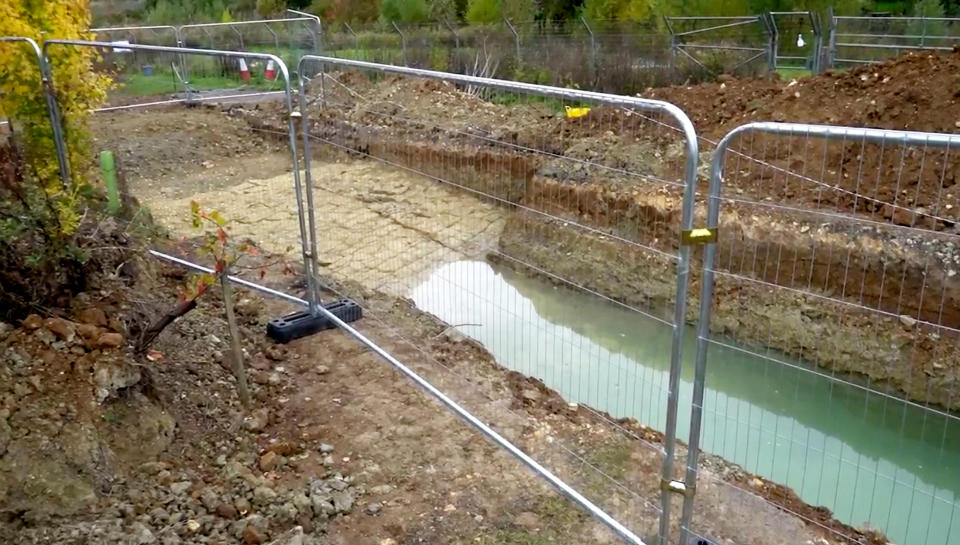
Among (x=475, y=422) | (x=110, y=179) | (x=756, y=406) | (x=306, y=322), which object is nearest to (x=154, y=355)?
(x=306, y=322)

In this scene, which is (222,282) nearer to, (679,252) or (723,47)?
(679,252)

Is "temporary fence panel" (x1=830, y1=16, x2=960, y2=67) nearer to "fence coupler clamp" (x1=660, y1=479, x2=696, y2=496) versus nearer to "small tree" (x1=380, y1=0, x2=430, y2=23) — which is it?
"small tree" (x1=380, y1=0, x2=430, y2=23)

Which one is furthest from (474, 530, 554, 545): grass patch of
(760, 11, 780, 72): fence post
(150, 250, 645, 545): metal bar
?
(760, 11, 780, 72): fence post

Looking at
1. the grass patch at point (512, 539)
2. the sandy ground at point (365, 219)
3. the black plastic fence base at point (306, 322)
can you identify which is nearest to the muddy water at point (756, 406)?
the sandy ground at point (365, 219)

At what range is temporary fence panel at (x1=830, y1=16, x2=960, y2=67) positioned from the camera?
17141 millimetres

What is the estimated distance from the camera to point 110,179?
740 centimetres

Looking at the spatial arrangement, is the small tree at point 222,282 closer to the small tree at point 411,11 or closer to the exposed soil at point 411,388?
the exposed soil at point 411,388

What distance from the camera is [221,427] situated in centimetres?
436

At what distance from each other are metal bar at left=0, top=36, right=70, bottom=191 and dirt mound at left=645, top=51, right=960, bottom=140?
8446 mm

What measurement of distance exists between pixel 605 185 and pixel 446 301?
140 inches

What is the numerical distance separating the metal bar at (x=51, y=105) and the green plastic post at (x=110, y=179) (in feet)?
1.44

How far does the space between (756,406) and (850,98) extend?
20.8 ft

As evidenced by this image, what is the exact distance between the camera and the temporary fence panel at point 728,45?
17141 mm

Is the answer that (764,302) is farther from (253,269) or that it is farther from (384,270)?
(253,269)
